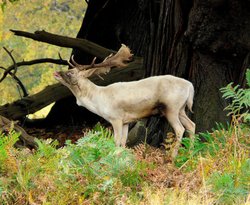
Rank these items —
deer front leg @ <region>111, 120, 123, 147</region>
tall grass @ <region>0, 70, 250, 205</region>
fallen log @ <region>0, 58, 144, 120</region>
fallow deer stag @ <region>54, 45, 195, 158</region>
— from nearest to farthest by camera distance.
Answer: tall grass @ <region>0, 70, 250, 205</region> → fallow deer stag @ <region>54, 45, 195, 158</region> → deer front leg @ <region>111, 120, 123, 147</region> → fallen log @ <region>0, 58, 144, 120</region>

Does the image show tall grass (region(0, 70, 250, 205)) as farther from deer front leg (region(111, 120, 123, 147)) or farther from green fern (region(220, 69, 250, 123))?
deer front leg (region(111, 120, 123, 147))

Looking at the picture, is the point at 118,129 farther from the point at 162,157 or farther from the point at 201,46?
the point at 162,157

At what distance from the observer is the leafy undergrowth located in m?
7.23

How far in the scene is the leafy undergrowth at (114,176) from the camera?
7.23 m

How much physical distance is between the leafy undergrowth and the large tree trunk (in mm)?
2951

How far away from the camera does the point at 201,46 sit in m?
11.3

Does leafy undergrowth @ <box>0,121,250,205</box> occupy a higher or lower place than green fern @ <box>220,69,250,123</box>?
lower

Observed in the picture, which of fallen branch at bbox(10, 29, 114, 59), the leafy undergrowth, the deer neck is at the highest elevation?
the leafy undergrowth

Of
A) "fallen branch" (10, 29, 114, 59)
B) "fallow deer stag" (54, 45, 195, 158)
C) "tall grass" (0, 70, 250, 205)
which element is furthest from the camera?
"fallen branch" (10, 29, 114, 59)

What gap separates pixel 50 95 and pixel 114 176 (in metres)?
7.90

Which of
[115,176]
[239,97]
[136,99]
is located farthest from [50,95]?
[115,176]

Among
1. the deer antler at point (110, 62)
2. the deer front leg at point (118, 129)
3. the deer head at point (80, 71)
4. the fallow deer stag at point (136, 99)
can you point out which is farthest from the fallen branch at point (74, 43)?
the deer front leg at point (118, 129)

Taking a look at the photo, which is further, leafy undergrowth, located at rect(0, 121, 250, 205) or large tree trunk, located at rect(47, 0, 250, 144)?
large tree trunk, located at rect(47, 0, 250, 144)

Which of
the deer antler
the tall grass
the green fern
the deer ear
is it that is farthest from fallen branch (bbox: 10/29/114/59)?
the tall grass
